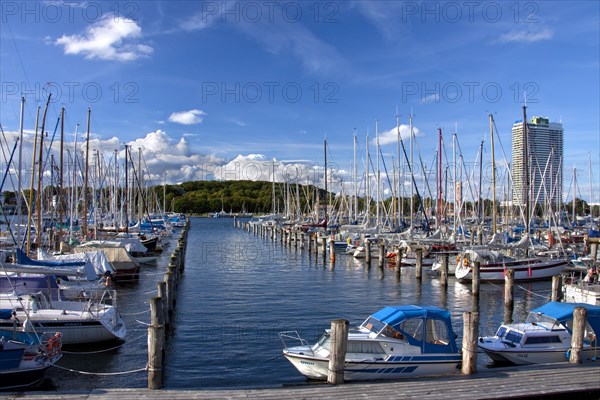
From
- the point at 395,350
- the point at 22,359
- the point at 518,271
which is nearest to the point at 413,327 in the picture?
the point at 395,350

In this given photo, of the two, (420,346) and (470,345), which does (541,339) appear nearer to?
(470,345)

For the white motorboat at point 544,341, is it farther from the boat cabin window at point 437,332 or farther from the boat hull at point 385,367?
the boat hull at point 385,367

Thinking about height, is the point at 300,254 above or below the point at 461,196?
below

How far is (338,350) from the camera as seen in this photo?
51.2ft

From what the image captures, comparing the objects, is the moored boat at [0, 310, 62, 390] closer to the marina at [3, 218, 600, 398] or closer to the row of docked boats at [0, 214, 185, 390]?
the row of docked boats at [0, 214, 185, 390]

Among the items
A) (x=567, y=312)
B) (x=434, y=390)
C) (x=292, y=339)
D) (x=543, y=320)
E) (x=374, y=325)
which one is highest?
(x=567, y=312)

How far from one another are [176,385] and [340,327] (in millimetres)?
7203

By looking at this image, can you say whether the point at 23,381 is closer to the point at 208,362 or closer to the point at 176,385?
the point at 176,385

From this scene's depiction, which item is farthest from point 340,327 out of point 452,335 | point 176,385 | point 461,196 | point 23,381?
point 461,196

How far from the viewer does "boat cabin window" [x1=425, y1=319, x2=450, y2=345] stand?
18.4 m

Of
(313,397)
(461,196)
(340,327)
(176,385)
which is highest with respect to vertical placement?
(461,196)

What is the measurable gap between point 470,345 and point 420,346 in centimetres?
176

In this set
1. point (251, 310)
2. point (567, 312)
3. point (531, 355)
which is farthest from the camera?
point (251, 310)

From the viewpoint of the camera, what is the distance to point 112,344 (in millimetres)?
23578
